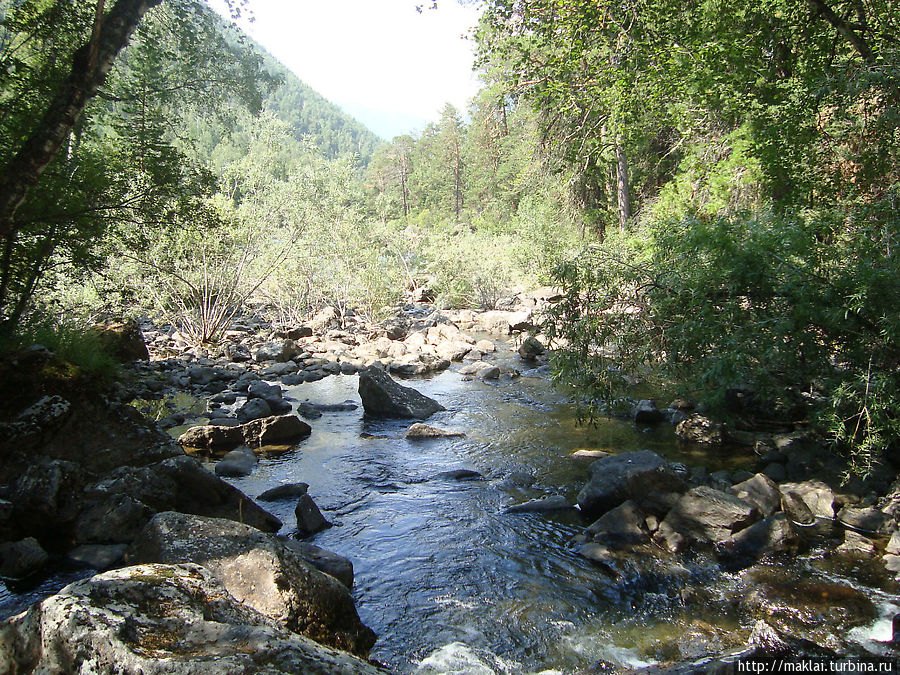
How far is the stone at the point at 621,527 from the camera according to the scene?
6.06 m

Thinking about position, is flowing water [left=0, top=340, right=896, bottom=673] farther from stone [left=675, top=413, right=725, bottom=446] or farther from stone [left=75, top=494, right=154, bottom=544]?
stone [left=75, top=494, right=154, bottom=544]

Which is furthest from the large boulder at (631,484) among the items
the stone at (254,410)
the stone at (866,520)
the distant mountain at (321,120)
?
the distant mountain at (321,120)

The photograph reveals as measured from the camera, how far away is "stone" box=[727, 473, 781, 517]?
629 cm

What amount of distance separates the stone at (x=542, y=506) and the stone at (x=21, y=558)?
197 inches

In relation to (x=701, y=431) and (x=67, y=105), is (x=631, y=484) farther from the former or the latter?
(x=67, y=105)

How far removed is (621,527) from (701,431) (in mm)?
3736

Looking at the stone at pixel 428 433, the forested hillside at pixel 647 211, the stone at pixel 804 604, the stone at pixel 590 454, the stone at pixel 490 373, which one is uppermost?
the forested hillside at pixel 647 211

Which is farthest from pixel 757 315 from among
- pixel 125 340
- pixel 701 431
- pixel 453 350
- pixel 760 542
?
pixel 125 340

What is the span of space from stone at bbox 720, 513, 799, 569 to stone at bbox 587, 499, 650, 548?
85cm

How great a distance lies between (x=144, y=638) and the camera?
215 centimetres

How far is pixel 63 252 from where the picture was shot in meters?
9.76

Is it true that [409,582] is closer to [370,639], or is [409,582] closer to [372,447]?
[370,639]

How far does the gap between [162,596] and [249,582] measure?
1.43 metres

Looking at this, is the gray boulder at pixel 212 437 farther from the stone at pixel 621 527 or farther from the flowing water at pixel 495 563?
the stone at pixel 621 527
